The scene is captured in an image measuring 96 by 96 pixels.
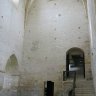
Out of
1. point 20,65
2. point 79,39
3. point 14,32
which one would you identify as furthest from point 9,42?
point 79,39

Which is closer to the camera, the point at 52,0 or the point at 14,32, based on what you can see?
the point at 14,32

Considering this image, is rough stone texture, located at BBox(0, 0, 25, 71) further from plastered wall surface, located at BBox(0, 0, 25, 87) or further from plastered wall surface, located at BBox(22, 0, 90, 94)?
plastered wall surface, located at BBox(22, 0, 90, 94)

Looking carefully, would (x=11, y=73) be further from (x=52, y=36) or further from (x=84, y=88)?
(x=84, y=88)

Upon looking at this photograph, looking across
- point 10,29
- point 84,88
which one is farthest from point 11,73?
point 84,88

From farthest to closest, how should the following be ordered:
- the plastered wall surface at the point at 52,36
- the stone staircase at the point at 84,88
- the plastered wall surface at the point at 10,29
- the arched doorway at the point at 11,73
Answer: the plastered wall surface at the point at 52,36, the arched doorway at the point at 11,73, the plastered wall surface at the point at 10,29, the stone staircase at the point at 84,88

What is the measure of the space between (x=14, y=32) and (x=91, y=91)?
5.79 meters

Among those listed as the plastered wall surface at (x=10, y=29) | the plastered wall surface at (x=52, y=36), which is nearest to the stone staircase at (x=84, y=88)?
the plastered wall surface at (x=52, y=36)

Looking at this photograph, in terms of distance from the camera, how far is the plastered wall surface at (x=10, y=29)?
10.2m

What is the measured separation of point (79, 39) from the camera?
496 inches

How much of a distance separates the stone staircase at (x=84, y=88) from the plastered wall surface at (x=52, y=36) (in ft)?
4.65

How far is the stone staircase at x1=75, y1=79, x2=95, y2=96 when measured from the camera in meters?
9.87

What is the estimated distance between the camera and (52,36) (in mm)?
13086

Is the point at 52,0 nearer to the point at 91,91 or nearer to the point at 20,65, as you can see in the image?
the point at 20,65

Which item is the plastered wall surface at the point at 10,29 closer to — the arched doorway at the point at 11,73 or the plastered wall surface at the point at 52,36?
the arched doorway at the point at 11,73
